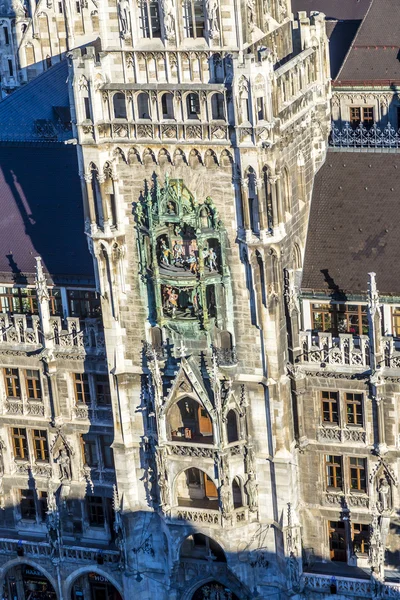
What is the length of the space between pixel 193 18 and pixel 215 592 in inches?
1292

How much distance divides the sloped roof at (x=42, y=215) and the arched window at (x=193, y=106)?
13436 millimetres

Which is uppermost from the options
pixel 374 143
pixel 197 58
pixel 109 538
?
pixel 197 58

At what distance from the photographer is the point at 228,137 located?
10519 cm

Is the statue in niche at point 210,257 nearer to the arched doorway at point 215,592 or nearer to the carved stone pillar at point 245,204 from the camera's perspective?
the carved stone pillar at point 245,204

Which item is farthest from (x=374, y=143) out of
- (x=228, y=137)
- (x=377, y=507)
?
(x=377, y=507)

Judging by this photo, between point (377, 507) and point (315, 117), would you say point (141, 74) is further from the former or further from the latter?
point (377, 507)

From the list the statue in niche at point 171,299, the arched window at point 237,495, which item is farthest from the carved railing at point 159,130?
the arched window at point 237,495

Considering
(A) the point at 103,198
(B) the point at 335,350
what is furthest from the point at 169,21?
(B) the point at 335,350

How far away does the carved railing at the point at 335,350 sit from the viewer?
4304 inches

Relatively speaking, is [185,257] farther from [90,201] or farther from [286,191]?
[286,191]

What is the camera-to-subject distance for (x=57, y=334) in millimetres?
116375

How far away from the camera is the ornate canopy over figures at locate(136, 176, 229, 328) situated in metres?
107

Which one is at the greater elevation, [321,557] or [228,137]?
[228,137]

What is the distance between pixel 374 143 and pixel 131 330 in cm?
1691
